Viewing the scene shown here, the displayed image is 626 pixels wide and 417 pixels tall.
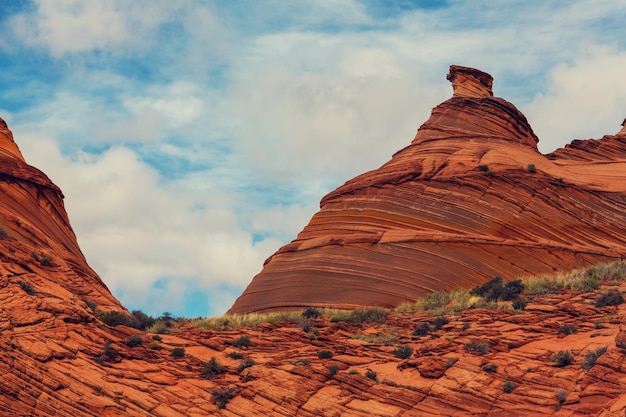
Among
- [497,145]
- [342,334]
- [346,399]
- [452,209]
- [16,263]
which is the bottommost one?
[346,399]

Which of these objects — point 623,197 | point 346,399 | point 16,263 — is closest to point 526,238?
point 623,197

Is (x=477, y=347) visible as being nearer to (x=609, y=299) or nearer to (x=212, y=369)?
(x=609, y=299)

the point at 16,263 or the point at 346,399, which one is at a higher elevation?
the point at 16,263

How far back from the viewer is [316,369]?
89.6 feet

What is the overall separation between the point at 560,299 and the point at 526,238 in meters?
7.91

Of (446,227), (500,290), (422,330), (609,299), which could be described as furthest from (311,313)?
(609,299)

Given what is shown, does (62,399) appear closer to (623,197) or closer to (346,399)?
(346,399)

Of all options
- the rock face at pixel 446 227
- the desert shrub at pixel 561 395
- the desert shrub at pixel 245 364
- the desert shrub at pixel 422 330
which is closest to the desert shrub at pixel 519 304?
the desert shrub at pixel 422 330

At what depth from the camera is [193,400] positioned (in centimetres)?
2628

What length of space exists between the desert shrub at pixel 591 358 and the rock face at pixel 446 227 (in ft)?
42.4

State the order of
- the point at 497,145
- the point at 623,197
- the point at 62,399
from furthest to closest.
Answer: the point at 497,145
the point at 623,197
the point at 62,399

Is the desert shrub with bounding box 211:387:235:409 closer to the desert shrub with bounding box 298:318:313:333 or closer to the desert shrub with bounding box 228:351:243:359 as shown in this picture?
the desert shrub with bounding box 228:351:243:359

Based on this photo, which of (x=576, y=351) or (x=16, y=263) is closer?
(x=576, y=351)

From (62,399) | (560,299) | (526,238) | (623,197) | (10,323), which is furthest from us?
(623,197)
